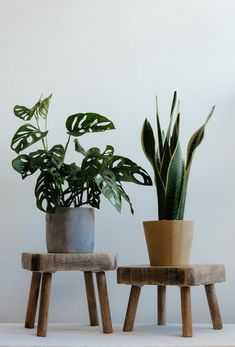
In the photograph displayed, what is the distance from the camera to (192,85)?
5.48 feet

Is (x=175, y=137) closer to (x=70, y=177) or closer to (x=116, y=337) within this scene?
(x=70, y=177)

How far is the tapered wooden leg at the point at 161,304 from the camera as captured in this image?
1454mm

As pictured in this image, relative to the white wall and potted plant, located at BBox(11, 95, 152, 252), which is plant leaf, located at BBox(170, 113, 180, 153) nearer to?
potted plant, located at BBox(11, 95, 152, 252)

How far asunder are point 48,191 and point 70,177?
0.21 feet

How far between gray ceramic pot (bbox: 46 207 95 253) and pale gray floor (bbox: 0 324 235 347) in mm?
200

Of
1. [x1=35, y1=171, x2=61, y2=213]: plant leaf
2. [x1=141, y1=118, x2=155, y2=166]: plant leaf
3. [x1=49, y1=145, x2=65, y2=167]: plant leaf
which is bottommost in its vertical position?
[x1=35, y1=171, x2=61, y2=213]: plant leaf

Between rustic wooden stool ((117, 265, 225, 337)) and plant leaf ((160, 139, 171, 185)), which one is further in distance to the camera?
plant leaf ((160, 139, 171, 185))

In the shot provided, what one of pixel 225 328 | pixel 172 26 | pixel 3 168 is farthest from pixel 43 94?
pixel 225 328

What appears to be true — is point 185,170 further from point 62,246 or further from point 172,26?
point 172,26

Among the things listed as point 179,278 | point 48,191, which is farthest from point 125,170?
point 179,278

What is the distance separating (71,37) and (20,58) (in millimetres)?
164

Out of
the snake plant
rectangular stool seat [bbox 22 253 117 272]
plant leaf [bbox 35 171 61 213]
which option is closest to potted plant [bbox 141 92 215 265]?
the snake plant

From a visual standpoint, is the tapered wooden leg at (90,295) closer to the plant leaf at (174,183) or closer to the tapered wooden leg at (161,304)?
the tapered wooden leg at (161,304)

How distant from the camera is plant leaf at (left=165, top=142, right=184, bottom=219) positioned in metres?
1.31
